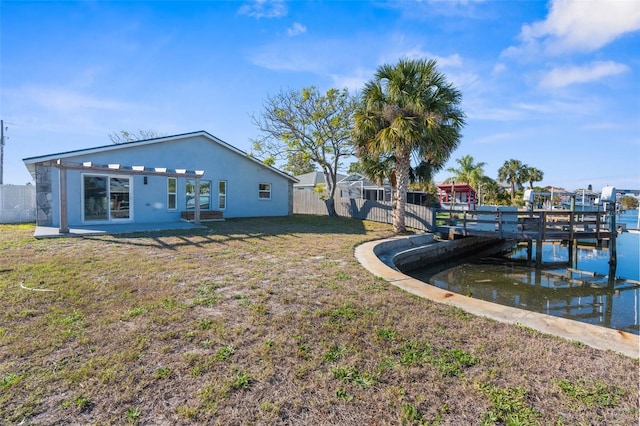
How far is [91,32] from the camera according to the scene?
9.58 meters

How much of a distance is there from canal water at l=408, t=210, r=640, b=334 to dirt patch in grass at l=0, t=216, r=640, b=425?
4795 mm

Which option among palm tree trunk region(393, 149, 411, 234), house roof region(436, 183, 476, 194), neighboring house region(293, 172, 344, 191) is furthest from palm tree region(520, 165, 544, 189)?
palm tree trunk region(393, 149, 411, 234)

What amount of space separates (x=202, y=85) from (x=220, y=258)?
11101mm

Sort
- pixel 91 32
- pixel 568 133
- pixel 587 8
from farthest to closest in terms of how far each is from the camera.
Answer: pixel 568 133, pixel 91 32, pixel 587 8

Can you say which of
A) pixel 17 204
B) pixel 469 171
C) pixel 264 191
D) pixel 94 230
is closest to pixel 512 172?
pixel 469 171

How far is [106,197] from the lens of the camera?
12867mm

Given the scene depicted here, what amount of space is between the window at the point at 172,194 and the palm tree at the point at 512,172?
41263 mm

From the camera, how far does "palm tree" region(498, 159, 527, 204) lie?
4112cm

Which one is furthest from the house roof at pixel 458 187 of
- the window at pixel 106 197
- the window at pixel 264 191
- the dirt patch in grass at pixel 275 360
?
the dirt patch in grass at pixel 275 360

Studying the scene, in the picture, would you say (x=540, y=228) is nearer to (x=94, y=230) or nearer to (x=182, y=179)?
(x=182, y=179)

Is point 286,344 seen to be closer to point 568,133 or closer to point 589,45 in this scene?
point 589,45

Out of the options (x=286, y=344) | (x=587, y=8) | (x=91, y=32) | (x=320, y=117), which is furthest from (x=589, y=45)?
(x=91, y=32)

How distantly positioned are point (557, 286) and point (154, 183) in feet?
53.1

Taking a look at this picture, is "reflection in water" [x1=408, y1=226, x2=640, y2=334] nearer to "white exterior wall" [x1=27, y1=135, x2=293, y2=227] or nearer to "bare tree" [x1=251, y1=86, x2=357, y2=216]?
"bare tree" [x1=251, y1=86, x2=357, y2=216]
